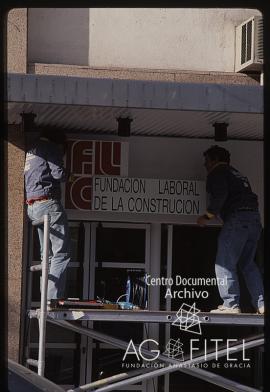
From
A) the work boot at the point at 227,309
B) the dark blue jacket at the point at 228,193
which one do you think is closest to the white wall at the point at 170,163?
the dark blue jacket at the point at 228,193

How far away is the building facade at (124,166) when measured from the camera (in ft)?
33.9

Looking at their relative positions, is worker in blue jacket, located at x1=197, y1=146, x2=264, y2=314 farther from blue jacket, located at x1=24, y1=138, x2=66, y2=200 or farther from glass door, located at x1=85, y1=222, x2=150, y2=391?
blue jacket, located at x1=24, y1=138, x2=66, y2=200

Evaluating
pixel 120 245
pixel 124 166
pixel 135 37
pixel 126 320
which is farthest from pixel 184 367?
pixel 135 37

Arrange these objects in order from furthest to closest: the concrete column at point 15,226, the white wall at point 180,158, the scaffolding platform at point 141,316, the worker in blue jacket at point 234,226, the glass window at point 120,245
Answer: the glass window at point 120,245 < the white wall at point 180,158 < the concrete column at point 15,226 < the worker in blue jacket at point 234,226 < the scaffolding platform at point 141,316

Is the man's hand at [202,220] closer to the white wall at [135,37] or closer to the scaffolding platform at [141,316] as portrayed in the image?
the scaffolding platform at [141,316]

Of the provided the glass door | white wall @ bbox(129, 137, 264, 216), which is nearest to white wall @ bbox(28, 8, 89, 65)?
white wall @ bbox(129, 137, 264, 216)

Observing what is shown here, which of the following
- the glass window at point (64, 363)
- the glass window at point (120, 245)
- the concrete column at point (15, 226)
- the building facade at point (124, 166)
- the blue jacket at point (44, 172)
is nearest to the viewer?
the blue jacket at point (44, 172)

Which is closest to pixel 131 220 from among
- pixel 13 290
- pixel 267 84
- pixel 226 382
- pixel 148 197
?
pixel 148 197

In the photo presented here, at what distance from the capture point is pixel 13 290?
33.6 ft

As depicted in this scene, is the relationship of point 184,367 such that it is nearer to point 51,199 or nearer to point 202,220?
point 202,220

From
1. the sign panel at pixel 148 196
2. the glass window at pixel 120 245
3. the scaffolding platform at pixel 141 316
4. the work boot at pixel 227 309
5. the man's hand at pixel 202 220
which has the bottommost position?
the scaffolding platform at pixel 141 316

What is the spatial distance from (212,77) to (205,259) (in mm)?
1974

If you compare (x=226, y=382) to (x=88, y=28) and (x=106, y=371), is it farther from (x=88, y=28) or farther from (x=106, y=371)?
(x=88, y=28)

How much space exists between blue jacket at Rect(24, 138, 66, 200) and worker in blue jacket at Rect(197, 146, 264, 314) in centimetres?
160
